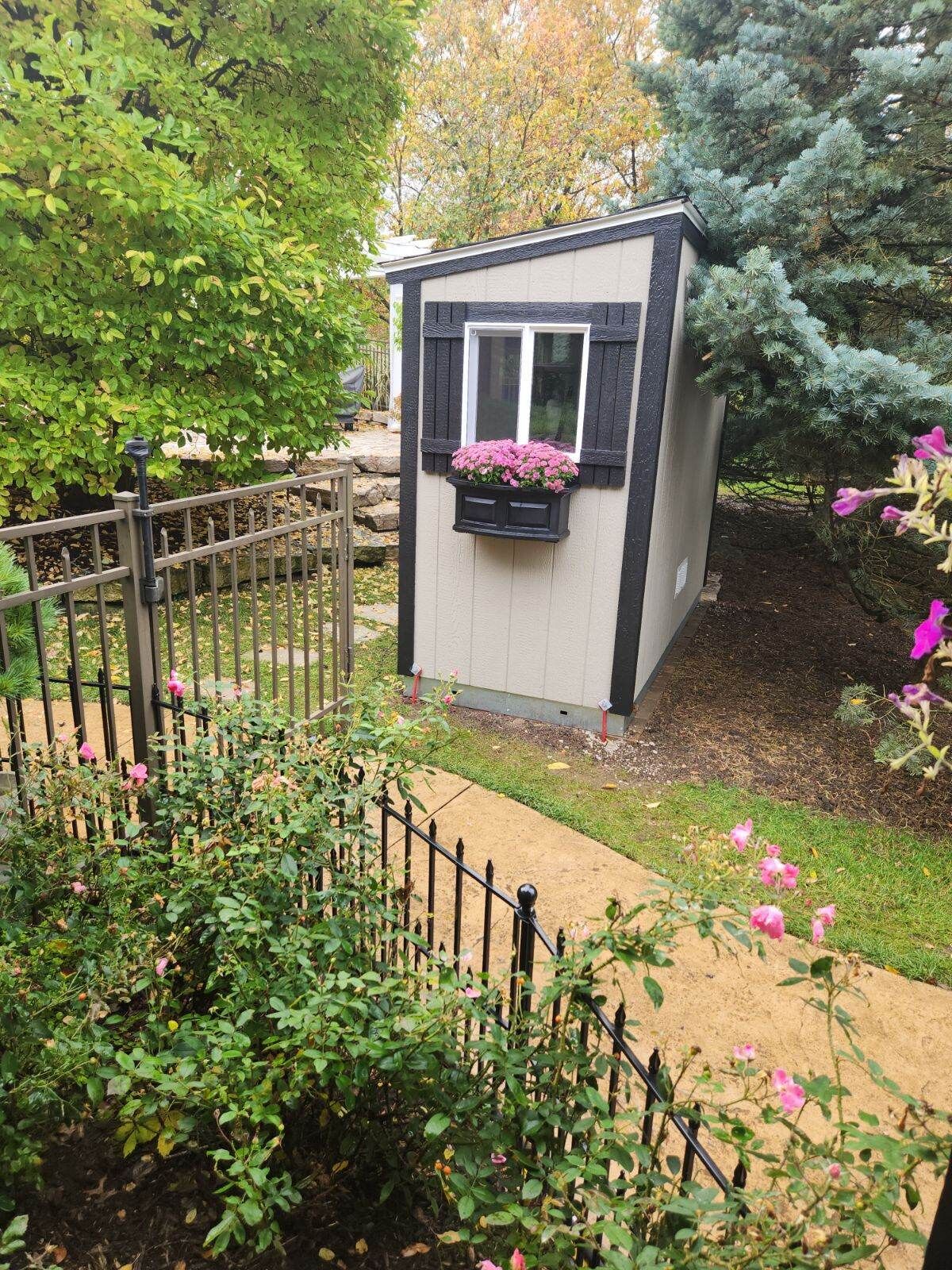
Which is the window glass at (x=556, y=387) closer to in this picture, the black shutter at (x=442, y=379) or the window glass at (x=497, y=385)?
the window glass at (x=497, y=385)

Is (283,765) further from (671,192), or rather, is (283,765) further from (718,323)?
(671,192)

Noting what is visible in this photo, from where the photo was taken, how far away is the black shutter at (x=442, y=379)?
18.2 ft

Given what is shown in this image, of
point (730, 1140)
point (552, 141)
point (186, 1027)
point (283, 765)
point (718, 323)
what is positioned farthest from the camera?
point (552, 141)

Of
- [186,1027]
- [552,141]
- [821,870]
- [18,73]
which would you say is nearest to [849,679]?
[821,870]

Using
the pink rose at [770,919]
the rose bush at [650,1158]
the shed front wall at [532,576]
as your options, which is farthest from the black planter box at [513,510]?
the pink rose at [770,919]

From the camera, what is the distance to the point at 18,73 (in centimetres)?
542

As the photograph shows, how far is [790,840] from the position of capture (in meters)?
4.57

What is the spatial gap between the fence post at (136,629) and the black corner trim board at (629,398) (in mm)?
2991

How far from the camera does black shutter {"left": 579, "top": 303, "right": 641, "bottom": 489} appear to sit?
513 cm

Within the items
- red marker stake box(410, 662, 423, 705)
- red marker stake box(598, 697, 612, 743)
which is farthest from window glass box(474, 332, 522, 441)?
red marker stake box(598, 697, 612, 743)

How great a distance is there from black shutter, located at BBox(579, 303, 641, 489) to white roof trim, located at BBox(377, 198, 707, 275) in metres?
0.47

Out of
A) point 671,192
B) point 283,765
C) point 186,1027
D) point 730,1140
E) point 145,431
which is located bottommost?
point 186,1027

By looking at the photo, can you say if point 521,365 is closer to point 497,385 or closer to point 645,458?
point 497,385

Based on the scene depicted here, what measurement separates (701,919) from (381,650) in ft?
18.5
